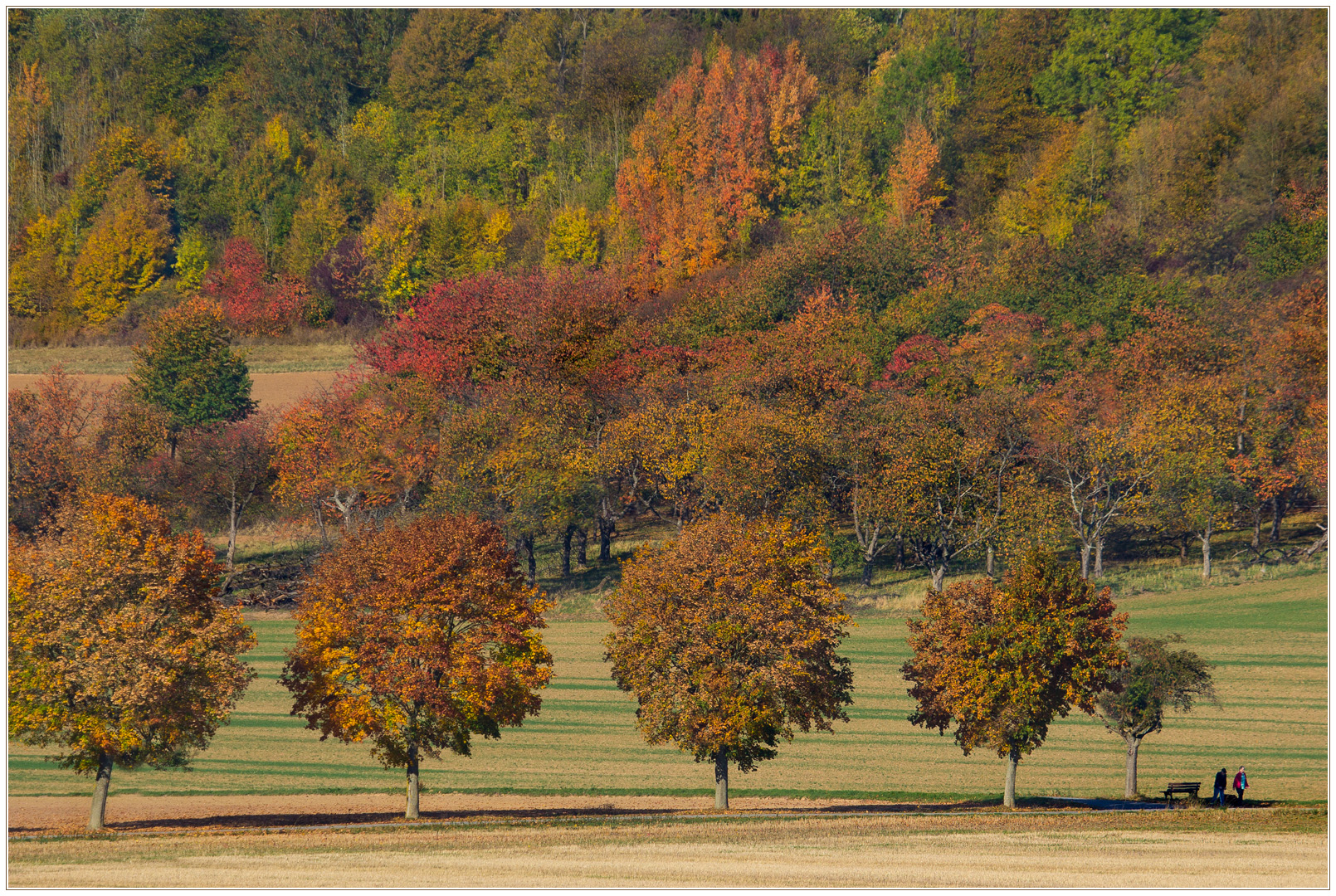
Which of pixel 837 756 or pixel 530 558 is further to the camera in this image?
pixel 530 558

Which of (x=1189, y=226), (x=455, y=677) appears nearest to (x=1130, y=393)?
(x=1189, y=226)

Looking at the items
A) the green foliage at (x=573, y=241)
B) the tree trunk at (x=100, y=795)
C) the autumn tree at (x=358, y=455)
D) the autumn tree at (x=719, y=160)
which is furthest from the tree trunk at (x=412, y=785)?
the green foliage at (x=573, y=241)

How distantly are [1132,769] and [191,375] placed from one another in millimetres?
81472

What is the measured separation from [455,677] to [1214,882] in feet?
74.4

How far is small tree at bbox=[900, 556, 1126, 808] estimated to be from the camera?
149 feet

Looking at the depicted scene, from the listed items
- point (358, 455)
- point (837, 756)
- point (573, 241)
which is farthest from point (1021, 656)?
point (573, 241)

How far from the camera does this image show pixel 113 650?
42.2 meters

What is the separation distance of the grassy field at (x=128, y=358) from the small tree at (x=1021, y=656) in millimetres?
93847

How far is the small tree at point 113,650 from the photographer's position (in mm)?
42062

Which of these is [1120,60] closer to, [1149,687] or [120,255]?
[120,255]

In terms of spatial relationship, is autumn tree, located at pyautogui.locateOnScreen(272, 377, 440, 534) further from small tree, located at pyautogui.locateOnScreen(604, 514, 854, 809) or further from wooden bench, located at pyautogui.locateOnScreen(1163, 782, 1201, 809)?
wooden bench, located at pyautogui.locateOnScreen(1163, 782, 1201, 809)

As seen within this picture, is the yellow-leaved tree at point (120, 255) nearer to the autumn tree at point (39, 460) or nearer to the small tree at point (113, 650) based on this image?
the autumn tree at point (39, 460)

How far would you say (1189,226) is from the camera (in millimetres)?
116188

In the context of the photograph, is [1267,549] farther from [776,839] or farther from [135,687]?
[135,687]
